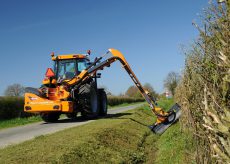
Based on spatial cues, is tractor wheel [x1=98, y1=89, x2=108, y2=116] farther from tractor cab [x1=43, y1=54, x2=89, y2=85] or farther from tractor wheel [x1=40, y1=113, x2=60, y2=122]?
tractor wheel [x1=40, y1=113, x2=60, y2=122]

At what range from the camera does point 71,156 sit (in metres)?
7.23

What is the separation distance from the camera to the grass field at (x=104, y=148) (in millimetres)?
7092

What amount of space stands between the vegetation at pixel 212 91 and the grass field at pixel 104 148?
3.99 ft

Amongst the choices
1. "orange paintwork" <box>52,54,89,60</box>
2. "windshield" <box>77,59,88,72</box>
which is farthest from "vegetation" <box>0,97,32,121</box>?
"windshield" <box>77,59,88,72</box>

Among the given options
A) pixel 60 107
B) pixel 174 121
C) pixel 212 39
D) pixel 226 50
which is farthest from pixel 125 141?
pixel 226 50

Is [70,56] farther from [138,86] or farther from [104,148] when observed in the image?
[104,148]

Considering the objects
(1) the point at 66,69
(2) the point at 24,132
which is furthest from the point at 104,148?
(1) the point at 66,69

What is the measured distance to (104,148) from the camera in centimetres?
881

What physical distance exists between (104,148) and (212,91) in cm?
558

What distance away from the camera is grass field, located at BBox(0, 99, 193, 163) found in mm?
7092

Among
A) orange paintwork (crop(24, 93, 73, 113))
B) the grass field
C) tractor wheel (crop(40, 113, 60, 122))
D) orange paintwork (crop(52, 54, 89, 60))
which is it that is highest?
orange paintwork (crop(52, 54, 89, 60))

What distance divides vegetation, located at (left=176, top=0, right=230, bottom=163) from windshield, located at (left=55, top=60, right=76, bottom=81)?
30.9 ft

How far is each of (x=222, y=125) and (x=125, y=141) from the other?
27.4 feet

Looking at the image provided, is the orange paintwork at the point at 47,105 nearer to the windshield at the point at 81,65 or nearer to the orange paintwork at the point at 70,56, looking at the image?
the windshield at the point at 81,65
